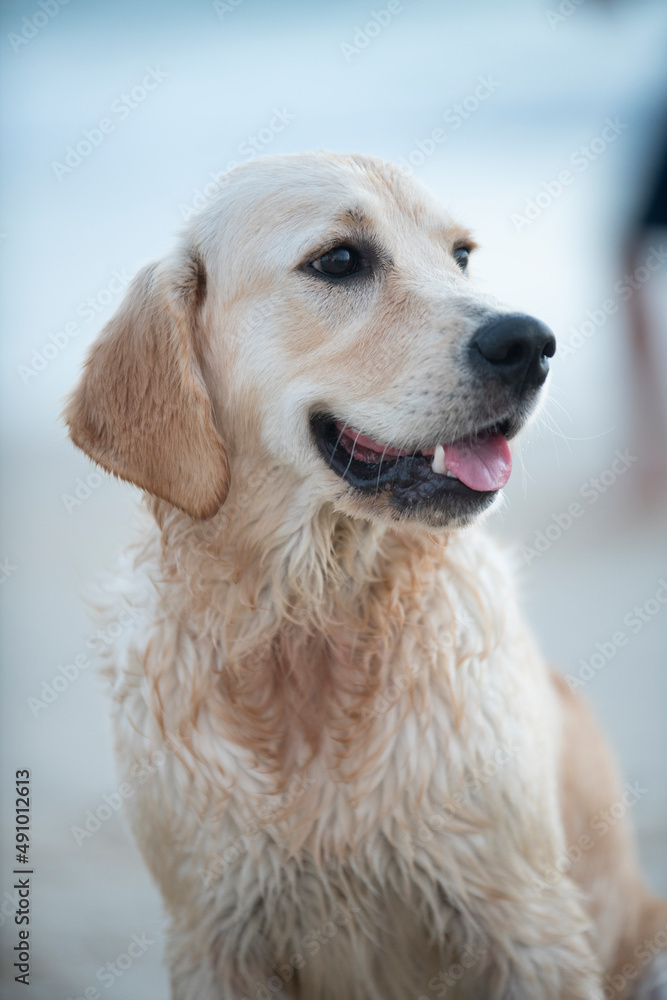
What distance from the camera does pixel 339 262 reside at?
5.43 feet

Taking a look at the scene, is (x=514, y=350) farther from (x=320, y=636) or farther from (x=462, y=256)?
(x=320, y=636)

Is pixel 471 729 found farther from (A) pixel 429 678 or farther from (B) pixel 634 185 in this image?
(B) pixel 634 185

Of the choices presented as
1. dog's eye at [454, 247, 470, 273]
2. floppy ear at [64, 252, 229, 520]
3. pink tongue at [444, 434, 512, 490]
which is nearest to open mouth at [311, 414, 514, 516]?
pink tongue at [444, 434, 512, 490]

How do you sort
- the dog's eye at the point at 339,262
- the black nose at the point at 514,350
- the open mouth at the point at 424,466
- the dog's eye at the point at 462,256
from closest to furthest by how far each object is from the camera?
the black nose at the point at 514,350, the open mouth at the point at 424,466, the dog's eye at the point at 339,262, the dog's eye at the point at 462,256

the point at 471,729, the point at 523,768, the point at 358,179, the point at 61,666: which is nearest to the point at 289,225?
the point at 358,179

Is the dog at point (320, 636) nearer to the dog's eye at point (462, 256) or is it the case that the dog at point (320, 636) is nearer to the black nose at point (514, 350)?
the black nose at point (514, 350)

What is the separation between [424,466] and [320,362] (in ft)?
1.01

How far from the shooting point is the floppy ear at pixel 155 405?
5.18ft

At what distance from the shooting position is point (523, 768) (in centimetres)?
166

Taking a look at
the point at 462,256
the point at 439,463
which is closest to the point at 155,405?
the point at 439,463

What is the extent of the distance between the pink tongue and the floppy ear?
0.49 meters

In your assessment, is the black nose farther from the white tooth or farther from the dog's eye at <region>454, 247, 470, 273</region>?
the dog's eye at <region>454, 247, 470, 273</region>

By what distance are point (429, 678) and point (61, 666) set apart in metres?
1.36

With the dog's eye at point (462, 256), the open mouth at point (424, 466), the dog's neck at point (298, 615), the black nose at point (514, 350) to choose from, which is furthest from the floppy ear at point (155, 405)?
the dog's eye at point (462, 256)
